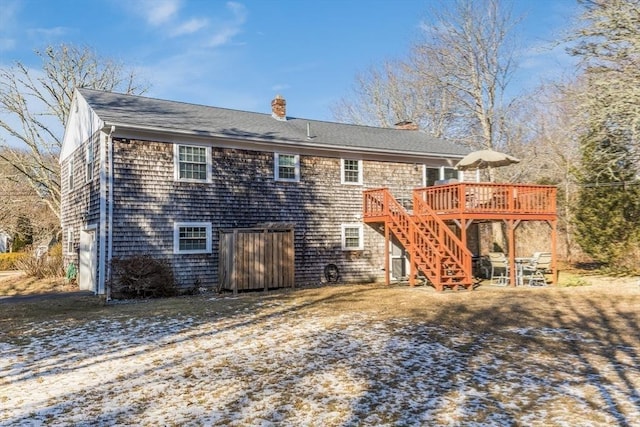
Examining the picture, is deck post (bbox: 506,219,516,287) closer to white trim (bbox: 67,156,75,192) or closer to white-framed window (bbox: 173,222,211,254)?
white-framed window (bbox: 173,222,211,254)

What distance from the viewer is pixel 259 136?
16953 millimetres

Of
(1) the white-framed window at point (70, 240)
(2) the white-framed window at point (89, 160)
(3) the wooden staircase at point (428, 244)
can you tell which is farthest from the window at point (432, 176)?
(1) the white-framed window at point (70, 240)

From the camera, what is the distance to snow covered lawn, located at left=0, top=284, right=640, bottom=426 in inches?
207

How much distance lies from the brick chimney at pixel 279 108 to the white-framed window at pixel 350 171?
395cm

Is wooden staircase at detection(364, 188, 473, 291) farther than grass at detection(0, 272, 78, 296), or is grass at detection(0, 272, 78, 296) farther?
grass at detection(0, 272, 78, 296)

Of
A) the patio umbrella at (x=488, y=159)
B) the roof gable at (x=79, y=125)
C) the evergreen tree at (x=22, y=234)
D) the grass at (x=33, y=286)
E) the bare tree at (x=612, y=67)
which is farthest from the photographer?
the evergreen tree at (x=22, y=234)

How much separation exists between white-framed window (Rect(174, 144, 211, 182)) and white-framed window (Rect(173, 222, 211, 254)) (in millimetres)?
1444

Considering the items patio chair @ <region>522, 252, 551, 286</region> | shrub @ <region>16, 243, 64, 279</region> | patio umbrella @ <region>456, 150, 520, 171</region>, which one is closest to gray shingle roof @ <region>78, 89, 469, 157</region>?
patio umbrella @ <region>456, 150, 520, 171</region>

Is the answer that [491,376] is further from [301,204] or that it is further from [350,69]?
[350,69]

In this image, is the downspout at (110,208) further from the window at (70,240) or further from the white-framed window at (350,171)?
the white-framed window at (350,171)

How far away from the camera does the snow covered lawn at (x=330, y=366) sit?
5.27 meters

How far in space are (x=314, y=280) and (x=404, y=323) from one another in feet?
26.9

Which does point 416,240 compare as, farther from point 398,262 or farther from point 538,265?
point 538,265

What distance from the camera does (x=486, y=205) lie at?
50.8 feet
